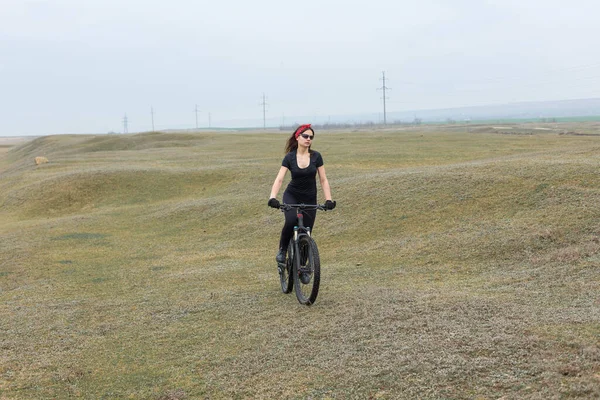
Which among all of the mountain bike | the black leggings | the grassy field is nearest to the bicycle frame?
the mountain bike

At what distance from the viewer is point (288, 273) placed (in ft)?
36.3

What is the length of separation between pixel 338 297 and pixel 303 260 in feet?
2.97

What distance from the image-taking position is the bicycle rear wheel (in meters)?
9.71

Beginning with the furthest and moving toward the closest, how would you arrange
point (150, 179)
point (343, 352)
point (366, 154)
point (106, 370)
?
point (366, 154) < point (150, 179) < point (106, 370) < point (343, 352)

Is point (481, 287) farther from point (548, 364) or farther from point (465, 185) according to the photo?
point (465, 185)

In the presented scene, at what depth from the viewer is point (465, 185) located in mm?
19422

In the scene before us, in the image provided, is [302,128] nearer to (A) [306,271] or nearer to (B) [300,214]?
(B) [300,214]

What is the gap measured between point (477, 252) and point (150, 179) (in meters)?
22.5

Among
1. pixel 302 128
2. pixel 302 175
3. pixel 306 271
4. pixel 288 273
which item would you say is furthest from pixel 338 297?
pixel 302 128

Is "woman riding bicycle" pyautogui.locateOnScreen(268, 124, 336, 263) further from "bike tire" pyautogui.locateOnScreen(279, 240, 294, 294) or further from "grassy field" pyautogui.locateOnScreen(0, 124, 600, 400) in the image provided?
"grassy field" pyautogui.locateOnScreen(0, 124, 600, 400)

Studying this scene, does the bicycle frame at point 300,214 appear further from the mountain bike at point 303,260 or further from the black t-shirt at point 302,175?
the black t-shirt at point 302,175

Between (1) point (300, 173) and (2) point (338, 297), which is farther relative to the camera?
(1) point (300, 173)

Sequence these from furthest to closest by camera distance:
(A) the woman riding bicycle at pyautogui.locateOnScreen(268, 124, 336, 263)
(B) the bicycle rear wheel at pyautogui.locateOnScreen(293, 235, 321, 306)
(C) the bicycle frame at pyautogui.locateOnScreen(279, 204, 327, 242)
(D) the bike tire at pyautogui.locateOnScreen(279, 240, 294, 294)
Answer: (D) the bike tire at pyautogui.locateOnScreen(279, 240, 294, 294), (A) the woman riding bicycle at pyautogui.locateOnScreen(268, 124, 336, 263), (C) the bicycle frame at pyautogui.locateOnScreen(279, 204, 327, 242), (B) the bicycle rear wheel at pyautogui.locateOnScreen(293, 235, 321, 306)

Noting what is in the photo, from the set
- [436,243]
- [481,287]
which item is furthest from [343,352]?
[436,243]
